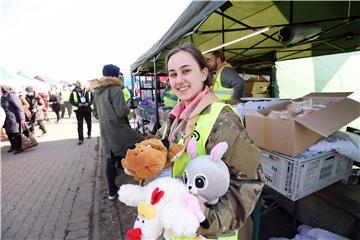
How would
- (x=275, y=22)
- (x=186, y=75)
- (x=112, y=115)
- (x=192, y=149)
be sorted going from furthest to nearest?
(x=275, y=22) → (x=112, y=115) → (x=186, y=75) → (x=192, y=149)

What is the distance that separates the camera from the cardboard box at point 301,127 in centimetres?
177

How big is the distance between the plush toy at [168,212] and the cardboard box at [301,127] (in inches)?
48.6

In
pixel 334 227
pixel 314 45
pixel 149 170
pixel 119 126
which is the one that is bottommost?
pixel 334 227

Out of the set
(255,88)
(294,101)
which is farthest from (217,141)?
(255,88)

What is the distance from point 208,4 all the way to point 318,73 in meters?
6.47

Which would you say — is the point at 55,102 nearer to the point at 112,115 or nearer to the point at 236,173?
the point at 112,115

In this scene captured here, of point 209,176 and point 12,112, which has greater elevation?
point 209,176

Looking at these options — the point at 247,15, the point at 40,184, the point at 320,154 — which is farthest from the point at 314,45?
the point at 40,184

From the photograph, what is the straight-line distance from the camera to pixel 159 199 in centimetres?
92

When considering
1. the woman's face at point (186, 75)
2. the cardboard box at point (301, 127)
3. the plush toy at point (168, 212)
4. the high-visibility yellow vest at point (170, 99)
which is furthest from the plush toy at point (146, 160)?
the high-visibility yellow vest at point (170, 99)

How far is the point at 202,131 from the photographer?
110cm

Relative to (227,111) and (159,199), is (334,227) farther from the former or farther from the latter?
(159,199)

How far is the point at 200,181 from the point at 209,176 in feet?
0.15

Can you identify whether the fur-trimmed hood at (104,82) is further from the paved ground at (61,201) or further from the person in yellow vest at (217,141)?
the person in yellow vest at (217,141)
